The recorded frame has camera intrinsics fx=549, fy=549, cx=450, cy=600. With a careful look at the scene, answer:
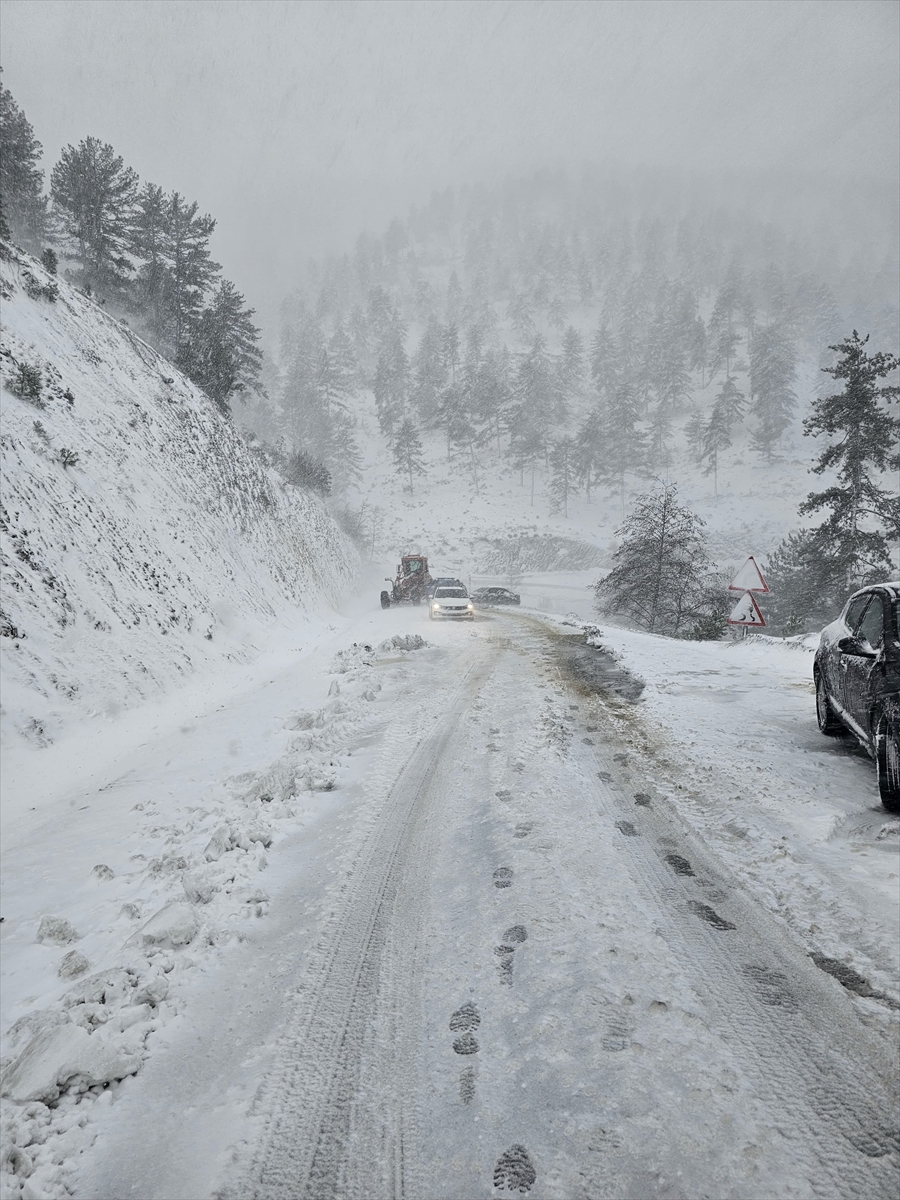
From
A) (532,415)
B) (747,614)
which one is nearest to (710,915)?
(747,614)

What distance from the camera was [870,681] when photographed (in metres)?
4.48

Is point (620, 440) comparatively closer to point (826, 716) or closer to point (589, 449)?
point (589, 449)

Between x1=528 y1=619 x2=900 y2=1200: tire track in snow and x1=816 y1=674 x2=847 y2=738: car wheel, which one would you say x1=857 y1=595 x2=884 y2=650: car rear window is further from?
x1=528 y1=619 x2=900 y2=1200: tire track in snow

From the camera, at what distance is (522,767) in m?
5.27

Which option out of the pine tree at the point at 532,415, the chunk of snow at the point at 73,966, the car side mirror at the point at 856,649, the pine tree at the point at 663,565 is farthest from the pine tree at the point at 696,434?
the chunk of snow at the point at 73,966

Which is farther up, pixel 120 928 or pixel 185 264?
pixel 185 264

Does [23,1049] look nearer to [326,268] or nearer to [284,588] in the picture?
[284,588]

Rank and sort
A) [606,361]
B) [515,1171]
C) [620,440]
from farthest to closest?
[606,361] < [620,440] < [515,1171]

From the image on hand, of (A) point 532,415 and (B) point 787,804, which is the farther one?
(A) point 532,415

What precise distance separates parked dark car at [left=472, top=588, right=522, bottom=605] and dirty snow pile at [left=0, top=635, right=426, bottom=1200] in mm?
27444

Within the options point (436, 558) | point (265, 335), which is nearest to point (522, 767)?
point (436, 558)

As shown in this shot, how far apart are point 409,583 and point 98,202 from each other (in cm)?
2399

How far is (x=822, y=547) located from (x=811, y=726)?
19140 millimetres

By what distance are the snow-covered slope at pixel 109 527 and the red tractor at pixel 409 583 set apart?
793cm
